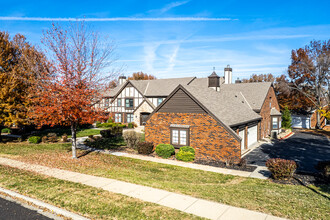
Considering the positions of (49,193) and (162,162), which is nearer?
(49,193)

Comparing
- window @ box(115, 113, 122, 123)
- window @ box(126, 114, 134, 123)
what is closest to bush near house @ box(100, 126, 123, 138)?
window @ box(126, 114, 134, 123)

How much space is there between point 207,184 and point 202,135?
6348 mm

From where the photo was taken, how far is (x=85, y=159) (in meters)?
15.7

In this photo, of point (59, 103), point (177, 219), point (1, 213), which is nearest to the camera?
point (177, 219)

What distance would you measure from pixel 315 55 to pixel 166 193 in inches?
1607

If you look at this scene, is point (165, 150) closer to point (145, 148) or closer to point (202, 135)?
point (145, 148)

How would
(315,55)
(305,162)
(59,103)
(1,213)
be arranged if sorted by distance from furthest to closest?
(315,55) → (305,162) → (59,103) → (1,213)

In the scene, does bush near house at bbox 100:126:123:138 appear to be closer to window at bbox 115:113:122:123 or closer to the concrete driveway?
window at bbox 115:113:122:123

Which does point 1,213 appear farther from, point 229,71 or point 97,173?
point 229,71

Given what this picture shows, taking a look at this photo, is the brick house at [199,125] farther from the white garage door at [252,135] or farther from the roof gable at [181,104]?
the white garage door at [252,135]

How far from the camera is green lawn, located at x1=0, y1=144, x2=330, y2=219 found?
8203mm

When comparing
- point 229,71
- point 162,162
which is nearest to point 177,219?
point 162,162

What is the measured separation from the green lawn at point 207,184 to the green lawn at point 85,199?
1.96m

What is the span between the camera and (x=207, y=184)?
37.4 feet
